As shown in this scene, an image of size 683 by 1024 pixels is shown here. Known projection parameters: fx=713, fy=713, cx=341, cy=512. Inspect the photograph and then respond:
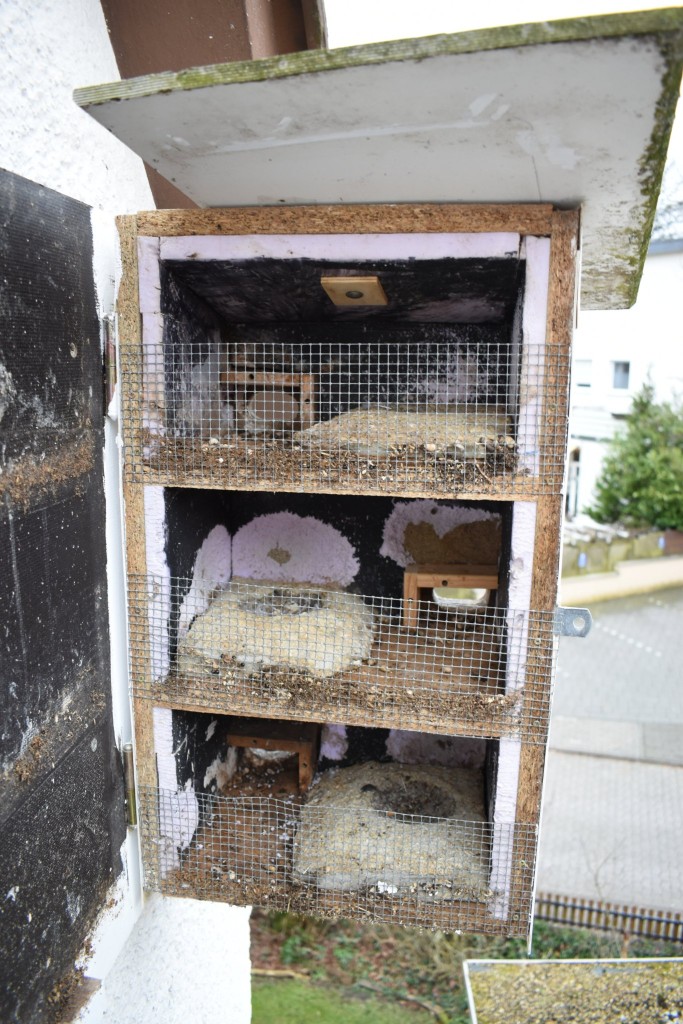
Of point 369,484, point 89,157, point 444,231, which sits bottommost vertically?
point 369,484

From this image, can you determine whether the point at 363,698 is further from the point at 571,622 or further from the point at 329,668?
the point at 571,622

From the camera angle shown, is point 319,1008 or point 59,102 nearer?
point 59,102

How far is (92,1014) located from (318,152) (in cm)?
286

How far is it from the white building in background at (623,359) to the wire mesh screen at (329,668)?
9547 mm

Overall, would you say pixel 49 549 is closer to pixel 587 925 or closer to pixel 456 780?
pixel 456 780

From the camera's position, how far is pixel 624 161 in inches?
74.7

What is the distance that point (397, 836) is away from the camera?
115 inches

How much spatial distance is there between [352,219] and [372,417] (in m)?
0.74

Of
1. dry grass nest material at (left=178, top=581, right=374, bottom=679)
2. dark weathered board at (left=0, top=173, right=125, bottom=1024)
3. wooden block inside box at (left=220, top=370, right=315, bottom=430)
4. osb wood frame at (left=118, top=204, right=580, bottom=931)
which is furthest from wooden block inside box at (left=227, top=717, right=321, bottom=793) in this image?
wooden block inside box at (left=220, top=370, right=315, bottom=430)

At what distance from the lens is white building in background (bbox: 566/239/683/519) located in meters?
12.4

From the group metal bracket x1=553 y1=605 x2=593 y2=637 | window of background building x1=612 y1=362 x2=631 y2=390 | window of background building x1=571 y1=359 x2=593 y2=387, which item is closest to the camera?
metal bracket x1=553 y1=605 x2=593 y2=637

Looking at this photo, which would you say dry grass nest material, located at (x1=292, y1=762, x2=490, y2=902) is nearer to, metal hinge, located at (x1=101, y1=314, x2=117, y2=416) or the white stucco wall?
the white stucco wall

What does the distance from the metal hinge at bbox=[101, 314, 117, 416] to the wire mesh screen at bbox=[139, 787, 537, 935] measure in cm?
149

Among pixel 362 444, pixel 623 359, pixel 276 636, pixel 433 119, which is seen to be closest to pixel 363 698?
pixel 276 636
